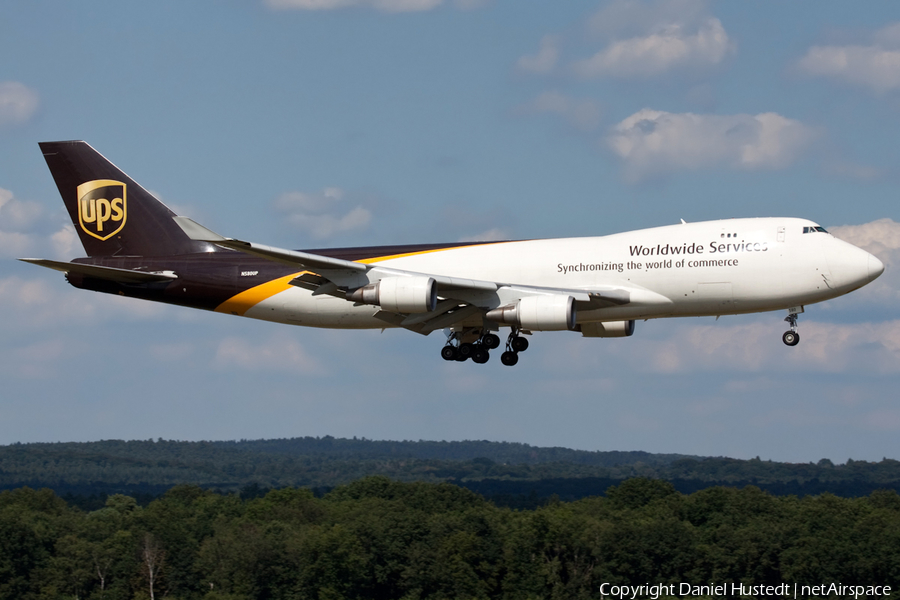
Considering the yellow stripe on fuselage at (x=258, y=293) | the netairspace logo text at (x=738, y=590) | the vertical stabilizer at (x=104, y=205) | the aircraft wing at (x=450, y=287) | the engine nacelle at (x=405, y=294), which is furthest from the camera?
the netairspace logo text at (x=738, y=590)

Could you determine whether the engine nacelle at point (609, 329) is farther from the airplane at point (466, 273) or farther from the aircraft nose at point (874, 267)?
the aircraft nose at point (874, 267)

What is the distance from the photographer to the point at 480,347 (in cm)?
5081

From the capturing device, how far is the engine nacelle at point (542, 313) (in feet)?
146

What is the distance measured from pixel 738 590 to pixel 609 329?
62.3 metres

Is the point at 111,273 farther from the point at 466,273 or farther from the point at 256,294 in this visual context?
the point at 466,273

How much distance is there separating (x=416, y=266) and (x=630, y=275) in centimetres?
985

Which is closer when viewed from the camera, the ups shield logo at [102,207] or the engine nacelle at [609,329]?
the engine nacelle at [609,329]

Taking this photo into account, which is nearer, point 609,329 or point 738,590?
point 609,329

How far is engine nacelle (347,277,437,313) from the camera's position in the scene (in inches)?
1767

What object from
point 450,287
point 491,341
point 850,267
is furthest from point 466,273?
point 850,267

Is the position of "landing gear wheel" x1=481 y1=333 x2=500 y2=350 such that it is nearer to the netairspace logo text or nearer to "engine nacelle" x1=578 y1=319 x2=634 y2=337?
"engine nacelle" x1=578 y1=319 x2=634 y2=337

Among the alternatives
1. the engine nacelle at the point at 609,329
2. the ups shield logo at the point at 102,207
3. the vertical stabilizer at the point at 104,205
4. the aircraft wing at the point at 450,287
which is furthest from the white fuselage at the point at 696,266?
the ups shield logo at the point at 102,207

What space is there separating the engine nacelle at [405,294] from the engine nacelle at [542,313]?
310 cm

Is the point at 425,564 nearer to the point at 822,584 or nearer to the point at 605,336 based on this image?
the point at 822,584
